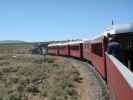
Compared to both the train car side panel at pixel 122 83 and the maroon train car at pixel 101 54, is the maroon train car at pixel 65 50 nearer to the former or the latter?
the maroon train car at pixel 101 54

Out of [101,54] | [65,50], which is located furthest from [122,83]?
[65,50]

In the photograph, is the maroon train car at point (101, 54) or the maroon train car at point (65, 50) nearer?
the maroon train car at point (101, 54)

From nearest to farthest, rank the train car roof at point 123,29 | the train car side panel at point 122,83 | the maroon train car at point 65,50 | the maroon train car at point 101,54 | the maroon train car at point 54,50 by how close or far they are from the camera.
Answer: the train car side panel at point 122,83
the train car roof at point 123,29
the maroon train car at point 101,54
the maroon train car at point 65,50
the maroon train car at point 54,50

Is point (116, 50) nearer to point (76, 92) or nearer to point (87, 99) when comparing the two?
point (87, 99)

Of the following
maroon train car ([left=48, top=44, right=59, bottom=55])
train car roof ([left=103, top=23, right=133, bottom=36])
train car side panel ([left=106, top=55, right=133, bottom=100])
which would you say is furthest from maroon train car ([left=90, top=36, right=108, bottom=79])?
maroon train car ([left=48, top=44, right=59, bottom=55])

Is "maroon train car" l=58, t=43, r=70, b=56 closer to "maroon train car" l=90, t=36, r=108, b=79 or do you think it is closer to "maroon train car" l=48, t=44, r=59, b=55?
"maroon train car" l=48, t=44, r=59, b=55

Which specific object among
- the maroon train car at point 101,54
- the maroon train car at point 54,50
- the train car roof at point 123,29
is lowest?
the maroon train car at point 54,50

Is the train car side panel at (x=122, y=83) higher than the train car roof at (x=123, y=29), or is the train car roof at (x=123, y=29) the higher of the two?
the train car roof at (x=123, y=29)

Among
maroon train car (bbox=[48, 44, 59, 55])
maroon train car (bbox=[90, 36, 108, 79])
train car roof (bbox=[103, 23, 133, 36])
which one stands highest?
train car roof (bbox=[103, 23, 133, 36])

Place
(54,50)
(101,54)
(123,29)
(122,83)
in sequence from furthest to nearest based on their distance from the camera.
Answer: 1. (54,50)
2. (101,54)
3. (123,29)
4. (122,83)

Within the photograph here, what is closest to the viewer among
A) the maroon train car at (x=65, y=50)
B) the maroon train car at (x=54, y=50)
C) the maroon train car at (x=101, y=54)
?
the maroon train car at (x=101, y=54)

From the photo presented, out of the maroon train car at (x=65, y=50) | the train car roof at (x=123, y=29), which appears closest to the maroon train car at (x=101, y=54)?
the train car roof at (x=123, y=29)

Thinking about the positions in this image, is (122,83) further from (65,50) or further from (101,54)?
(65,50)

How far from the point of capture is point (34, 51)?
10544 centimetres
